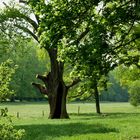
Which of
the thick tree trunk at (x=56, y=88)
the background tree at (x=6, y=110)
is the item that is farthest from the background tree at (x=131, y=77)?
the background tree at (x=6, y=110)

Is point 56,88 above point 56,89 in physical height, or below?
above

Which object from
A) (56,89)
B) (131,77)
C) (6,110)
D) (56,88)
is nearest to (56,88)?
(56,88)

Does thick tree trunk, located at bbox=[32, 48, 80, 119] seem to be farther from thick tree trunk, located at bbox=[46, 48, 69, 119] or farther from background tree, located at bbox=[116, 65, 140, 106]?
background tree, located at bbox=[116, 65, 140, 106]

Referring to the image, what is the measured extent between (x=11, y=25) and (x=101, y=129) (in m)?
22.2

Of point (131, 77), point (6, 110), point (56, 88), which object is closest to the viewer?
point (6, 110)

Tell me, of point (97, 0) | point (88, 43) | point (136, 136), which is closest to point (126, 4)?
point (97, 0)

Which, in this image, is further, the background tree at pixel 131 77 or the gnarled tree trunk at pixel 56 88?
the background tree at pixel 131 77

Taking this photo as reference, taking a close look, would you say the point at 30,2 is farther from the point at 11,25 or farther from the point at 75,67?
the point at 11,25

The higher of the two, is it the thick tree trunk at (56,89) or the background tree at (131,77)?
the background tree at (131,77)

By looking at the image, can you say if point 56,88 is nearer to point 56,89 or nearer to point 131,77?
point 56,89

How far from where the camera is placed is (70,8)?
16875 millimetres

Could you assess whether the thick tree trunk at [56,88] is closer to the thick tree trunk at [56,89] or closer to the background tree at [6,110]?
the thick tree trunk at [56,89]

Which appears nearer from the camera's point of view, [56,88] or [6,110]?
[6,110]

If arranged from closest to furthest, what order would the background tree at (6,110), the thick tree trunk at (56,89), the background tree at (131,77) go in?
Result: the background tree at (6,110), the thick tree trunk at (56,89), the background tree at (131,77)
